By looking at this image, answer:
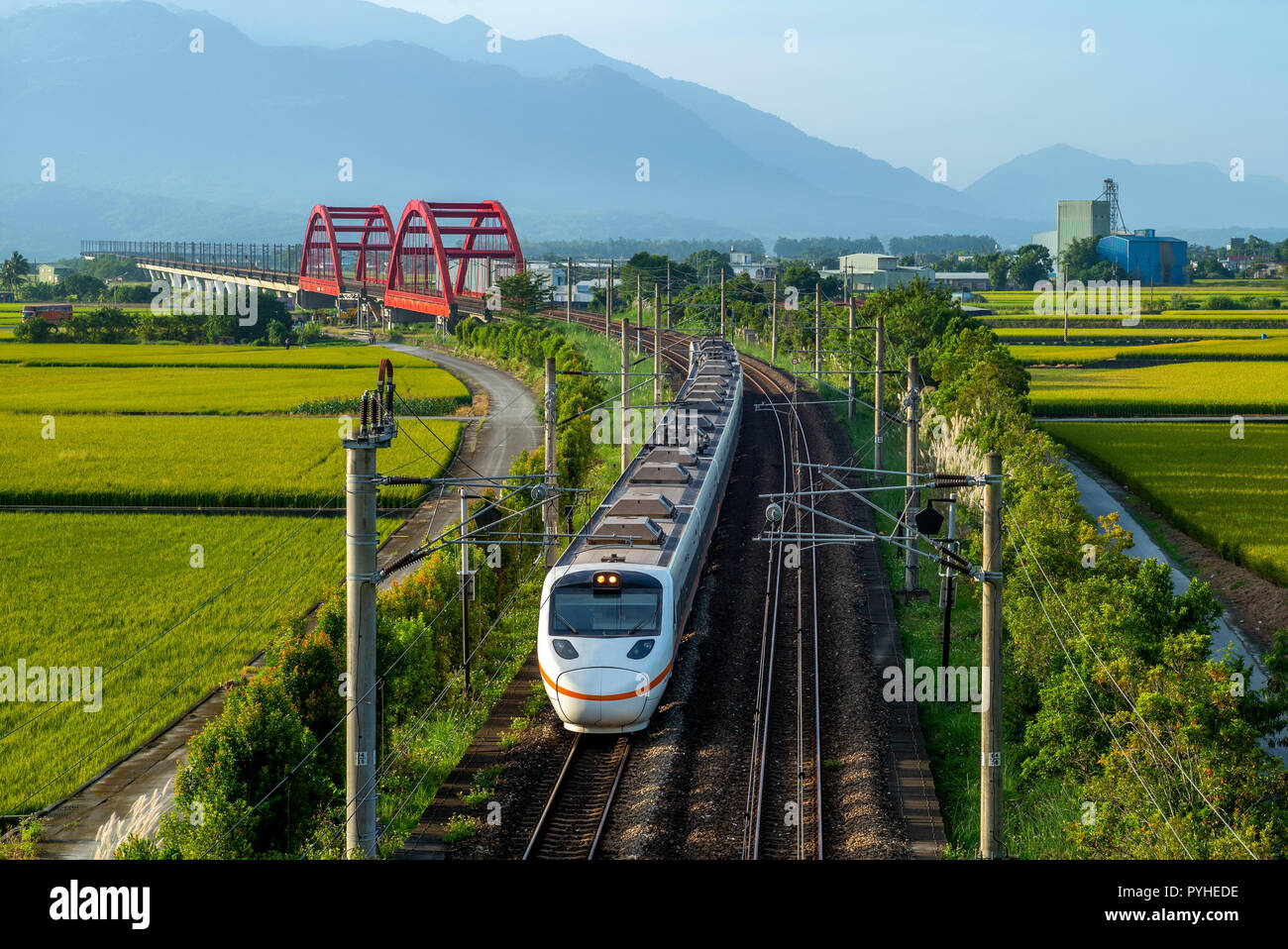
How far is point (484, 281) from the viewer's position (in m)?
124

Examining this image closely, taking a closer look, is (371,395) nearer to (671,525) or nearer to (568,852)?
(568,852)

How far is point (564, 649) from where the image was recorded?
1947 cm

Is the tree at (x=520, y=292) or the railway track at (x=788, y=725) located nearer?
the railway track at (x=788, y=725)

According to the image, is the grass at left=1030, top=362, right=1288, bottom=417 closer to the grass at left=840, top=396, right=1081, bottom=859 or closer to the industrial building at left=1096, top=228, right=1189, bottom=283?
the grass at left=840, top=396, right=1081, bottom=859

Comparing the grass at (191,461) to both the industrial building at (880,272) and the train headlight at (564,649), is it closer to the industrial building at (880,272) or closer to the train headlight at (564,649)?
the train headlight at (564,649)

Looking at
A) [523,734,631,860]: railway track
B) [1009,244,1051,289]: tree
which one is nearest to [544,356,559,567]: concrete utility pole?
[523,734,631,860]: railway track

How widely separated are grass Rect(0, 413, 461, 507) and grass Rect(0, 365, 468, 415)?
3.87 m

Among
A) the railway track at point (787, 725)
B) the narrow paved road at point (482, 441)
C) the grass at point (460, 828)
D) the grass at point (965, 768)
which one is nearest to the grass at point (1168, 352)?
the narrow paved road at point (482, 441)

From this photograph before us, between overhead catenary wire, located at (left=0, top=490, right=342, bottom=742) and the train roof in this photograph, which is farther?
overhead catenary wire, located at (left=0, top=490, right=342, bottom=742)

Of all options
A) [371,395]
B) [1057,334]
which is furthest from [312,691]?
[1057,334]

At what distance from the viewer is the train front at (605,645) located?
19.2 meters

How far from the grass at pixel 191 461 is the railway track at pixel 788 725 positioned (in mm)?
14947

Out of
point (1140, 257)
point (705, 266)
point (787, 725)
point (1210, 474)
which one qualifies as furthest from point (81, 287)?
→ point (787, 725)

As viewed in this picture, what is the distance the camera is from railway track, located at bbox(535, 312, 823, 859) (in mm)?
17000
